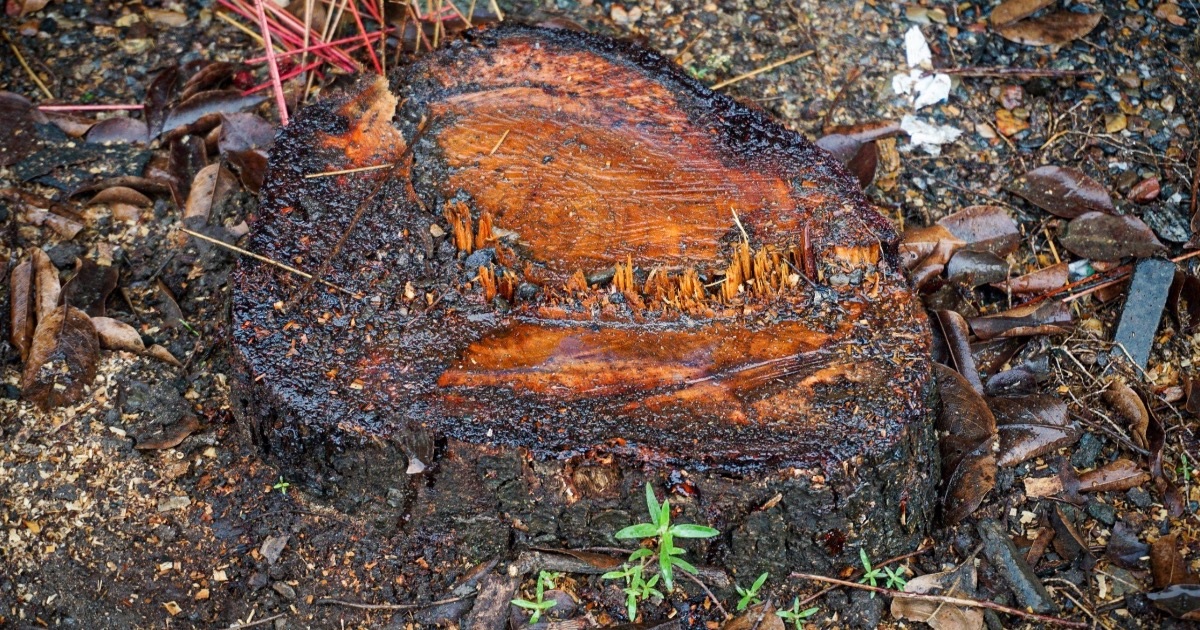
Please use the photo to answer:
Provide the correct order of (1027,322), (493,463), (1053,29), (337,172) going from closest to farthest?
(493,463)
(337,172)
(1027,322)
(1053,29)

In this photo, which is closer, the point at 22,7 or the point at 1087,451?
the point at 1087,451

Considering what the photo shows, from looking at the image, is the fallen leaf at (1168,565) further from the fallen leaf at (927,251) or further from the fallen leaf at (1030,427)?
the fallen leaf at (927,251)

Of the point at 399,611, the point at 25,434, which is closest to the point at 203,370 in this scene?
the point at 25,434

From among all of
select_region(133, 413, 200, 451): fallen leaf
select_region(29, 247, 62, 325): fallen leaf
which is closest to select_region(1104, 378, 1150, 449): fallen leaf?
select_region(133, 413, 200, 451): fallen leaf

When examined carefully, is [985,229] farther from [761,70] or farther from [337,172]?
[337,172]

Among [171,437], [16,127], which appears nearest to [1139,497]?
[171,437]

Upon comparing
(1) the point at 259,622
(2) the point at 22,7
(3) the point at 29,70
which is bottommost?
(1) the point at 259,622

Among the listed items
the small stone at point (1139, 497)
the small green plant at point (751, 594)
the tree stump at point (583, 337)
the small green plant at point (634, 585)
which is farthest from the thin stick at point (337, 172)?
the small stone at point (1139, 497)

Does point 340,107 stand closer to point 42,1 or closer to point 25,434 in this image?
point 25,434

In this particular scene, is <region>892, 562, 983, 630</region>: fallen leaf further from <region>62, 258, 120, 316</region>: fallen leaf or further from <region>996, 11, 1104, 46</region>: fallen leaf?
<region>62, 258, 120, 316</region>: fallen leaf
